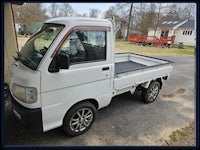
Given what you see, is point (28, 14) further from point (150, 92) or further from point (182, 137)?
point (182, 137)

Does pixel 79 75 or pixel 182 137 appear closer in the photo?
pixel 79 75

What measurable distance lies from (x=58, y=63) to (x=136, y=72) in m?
1.91

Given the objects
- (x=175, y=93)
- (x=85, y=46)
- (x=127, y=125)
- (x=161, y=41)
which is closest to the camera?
(x=85, y=46)

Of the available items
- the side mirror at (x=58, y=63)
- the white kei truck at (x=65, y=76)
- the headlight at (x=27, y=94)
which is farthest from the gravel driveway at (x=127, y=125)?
the side mirror at (x=58, y=63)

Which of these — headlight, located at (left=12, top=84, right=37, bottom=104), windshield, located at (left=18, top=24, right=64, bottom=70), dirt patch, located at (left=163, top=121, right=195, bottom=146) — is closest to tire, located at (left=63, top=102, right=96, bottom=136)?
headlight, located at (left=12, top=84, right=37, bottom=104)

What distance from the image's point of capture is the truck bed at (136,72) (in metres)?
3.22

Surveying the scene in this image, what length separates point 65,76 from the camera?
2.35m

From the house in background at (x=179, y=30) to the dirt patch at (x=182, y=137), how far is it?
26079 millimetres

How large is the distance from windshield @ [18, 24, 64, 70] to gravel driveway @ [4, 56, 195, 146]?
1346 mm

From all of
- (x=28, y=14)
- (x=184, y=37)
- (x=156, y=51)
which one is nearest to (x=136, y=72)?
(x=156, y=51)

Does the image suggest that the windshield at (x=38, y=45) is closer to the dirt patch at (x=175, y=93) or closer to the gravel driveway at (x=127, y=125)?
the gravel driveway at (x=127, y=125)

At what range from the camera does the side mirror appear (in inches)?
86.4

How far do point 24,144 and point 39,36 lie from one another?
1873 millimetres

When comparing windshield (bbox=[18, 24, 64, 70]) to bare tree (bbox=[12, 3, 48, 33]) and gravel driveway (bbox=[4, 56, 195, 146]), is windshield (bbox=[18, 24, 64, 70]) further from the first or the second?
bare tree (bbox=[12, 3, 48, 33])
